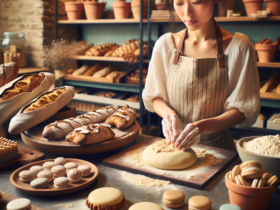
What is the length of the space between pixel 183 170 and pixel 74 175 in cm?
42

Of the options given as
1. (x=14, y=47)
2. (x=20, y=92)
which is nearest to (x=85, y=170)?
(x=20, y=92)

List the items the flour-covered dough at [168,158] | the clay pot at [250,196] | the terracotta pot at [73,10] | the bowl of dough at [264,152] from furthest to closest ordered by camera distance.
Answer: the terracotta pot at [73,10], the flour-covered dough at [168,158], the bowl of dough at [264,152], the clay pot at [250,196]

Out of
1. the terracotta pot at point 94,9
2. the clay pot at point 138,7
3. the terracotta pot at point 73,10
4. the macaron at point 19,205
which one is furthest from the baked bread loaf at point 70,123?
the terracotta pot at point 73,10

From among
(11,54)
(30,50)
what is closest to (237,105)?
(11,54)

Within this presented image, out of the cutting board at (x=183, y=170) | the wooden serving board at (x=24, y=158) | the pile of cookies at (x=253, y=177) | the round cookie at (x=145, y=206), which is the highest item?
the pile of cookies at (x=253, y=177)

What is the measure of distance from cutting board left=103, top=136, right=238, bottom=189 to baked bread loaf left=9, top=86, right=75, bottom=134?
1.40 ft

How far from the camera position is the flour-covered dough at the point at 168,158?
112 cm

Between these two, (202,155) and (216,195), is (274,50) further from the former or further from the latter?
(216,195)

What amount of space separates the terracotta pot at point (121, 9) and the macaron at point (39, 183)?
3.20 metres

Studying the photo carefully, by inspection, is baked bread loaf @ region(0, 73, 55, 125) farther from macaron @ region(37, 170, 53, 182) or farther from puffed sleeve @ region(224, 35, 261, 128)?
puffed sleeve @ region(224, 35, 261, 128)

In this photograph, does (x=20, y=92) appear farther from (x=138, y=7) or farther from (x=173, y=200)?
(x=138, y=7)

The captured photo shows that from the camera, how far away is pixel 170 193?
877mm

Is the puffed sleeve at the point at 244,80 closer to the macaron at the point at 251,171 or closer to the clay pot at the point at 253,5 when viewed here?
the macaron at the point at 251,171

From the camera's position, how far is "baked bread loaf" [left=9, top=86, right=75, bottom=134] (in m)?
1.33
